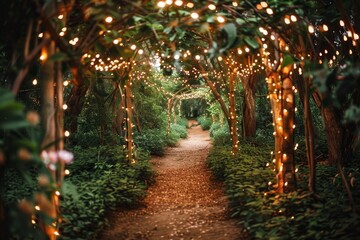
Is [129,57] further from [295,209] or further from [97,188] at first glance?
[97,188]

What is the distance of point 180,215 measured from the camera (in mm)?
6832

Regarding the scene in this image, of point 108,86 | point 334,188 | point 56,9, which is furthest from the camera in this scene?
point 108,86

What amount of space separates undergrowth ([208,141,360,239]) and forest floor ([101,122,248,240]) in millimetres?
382

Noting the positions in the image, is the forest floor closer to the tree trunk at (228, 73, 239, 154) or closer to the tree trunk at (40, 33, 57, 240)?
the tree trunk at (228, 73, 239, 154)

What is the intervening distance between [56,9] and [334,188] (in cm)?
489

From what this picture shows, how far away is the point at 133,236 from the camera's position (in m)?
5.77

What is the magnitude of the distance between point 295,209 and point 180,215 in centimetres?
249

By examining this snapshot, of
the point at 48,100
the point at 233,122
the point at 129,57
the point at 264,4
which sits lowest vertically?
the point at 233,122

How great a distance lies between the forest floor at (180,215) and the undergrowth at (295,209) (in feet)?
1.25

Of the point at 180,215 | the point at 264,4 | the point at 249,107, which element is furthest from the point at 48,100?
the point at 249,107

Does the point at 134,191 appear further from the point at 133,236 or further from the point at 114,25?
the point at 114,25

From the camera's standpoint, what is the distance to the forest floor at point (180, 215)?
18.6 ft

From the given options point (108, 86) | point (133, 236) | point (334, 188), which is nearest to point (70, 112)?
point (108, 86)

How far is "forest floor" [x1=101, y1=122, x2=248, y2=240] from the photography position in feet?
18.6
